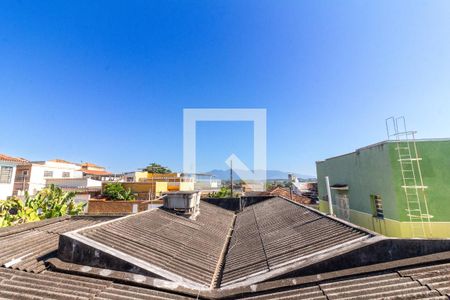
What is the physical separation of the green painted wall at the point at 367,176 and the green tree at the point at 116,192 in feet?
76.6

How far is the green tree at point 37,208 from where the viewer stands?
1275 cm

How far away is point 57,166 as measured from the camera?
1768 inches

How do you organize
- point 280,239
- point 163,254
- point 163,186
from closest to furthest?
point 163,254 → point 280,239 → point 163,186

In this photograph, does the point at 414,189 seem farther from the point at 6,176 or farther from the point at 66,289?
the point at 6,176

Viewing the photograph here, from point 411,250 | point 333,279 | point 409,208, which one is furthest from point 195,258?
point 409,208

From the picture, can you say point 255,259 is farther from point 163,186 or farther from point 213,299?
point 163,186

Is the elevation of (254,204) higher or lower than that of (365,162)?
lower

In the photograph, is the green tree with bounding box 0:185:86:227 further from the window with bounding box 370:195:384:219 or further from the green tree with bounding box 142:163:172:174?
the green tree with bounding box 142:163:172:174

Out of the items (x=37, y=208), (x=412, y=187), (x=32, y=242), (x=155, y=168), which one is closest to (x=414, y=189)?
(x=412, y=187)

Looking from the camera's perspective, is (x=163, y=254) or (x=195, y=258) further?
(x=195, y=258)

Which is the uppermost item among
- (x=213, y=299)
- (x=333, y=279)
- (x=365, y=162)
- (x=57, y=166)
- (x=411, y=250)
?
(x=57, y=166)

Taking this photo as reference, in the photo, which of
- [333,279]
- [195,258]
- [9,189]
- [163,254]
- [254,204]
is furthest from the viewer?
[9,189]

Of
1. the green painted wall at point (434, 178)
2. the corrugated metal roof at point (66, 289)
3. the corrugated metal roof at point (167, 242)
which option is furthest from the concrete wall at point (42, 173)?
the green painted wall at point (434, 178)

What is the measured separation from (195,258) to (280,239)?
8.72ft
